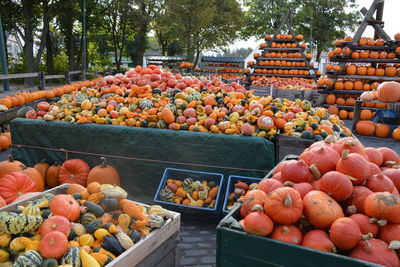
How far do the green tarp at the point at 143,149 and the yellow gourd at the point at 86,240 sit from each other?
236 centimetres

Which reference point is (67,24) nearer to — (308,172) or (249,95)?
(249,95)

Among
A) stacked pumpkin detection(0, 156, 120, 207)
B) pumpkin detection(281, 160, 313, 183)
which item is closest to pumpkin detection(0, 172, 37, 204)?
stacked pumpkin detection(0, 156, 120, 207)

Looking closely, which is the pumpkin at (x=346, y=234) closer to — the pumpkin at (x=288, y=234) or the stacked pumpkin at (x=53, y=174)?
the pumpkin at (x=288, y=234)

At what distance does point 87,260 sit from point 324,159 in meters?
1.72

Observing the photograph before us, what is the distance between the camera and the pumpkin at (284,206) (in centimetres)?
170

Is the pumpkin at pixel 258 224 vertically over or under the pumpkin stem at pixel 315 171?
under

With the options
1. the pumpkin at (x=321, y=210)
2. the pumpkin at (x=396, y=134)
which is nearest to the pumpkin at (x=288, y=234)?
the pumpkin at (x=321, y=210)

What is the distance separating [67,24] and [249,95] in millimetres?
22841

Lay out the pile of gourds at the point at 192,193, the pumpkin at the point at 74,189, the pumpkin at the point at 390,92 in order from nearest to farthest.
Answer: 1. the pumpkin at the point at 74,189
2. the pile of gourds at the point at 192,193
3. the pumpkin at the point at 390,92

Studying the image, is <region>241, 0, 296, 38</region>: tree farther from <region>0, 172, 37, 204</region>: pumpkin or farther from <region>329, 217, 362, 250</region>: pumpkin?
<region>329, 217, 362, 250</region>: pumpkin

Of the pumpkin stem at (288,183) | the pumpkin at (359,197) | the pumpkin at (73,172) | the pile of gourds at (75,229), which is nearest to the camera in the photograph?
the pumpkin at (359,197)

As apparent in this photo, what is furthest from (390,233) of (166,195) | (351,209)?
(166,195)

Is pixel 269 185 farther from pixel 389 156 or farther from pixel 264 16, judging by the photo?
pixel 264 16

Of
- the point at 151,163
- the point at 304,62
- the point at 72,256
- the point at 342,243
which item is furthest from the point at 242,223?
the point at 304,62
